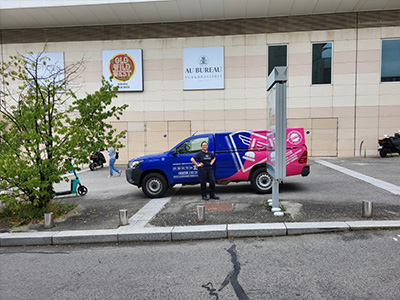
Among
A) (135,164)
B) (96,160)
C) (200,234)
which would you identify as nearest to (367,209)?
(200,234)

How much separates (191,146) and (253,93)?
1113 centimetres

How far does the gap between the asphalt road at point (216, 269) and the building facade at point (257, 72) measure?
1418cm

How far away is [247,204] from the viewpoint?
7051 mm

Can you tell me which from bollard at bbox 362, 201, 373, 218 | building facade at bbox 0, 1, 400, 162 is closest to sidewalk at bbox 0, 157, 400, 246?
bollard at bbox 362, 201, 373, 218

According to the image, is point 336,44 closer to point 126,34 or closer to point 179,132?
point 179,132

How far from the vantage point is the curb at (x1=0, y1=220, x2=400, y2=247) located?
5.18m

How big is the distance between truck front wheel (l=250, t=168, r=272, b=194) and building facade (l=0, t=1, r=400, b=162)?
10497mm

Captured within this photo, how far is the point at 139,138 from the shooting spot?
1927 cm

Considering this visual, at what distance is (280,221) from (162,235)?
2381mm

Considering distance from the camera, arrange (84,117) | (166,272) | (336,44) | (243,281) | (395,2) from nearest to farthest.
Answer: (243,281)
(166,272)
(84,117)
(395,2)
(336,44)

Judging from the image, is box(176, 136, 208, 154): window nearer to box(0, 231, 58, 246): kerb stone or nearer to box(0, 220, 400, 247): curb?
box(0, 220, 400, 247): curb

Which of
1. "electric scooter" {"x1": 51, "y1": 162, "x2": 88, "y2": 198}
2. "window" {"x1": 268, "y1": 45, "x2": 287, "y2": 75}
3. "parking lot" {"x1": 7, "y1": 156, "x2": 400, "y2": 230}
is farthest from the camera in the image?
"window" {"x1": 268, "y1": 45, "x2": 287, "y2": 75}

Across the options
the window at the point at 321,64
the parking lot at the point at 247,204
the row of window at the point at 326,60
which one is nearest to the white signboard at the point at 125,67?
the row of window at the point at 326,60

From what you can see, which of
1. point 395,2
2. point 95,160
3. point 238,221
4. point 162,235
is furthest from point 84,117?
point 395,2
